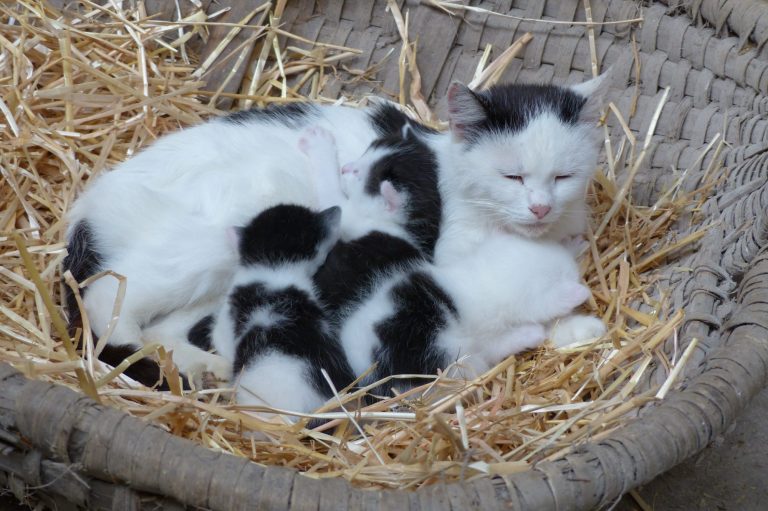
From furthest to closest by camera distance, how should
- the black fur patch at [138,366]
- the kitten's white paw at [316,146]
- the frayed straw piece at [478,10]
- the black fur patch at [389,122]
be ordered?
the frayed straw piece at [478,10]
the black fur patch at [389,122]
the kitten's white paw at [316,146]
the black fur patch at [138,366]

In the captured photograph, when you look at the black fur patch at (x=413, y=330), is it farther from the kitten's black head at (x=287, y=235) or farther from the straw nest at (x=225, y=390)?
the kitten's black head at (x=287, y=235)

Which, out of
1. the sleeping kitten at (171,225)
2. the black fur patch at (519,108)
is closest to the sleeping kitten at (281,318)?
the sleeping kitten at (171,225)

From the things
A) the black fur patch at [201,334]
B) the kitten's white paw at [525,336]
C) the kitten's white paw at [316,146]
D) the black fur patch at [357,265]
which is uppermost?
the kitten's white paw at [316,146]

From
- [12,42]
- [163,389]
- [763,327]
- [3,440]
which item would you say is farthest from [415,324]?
[12,42]

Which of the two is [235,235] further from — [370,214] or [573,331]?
[573,331]

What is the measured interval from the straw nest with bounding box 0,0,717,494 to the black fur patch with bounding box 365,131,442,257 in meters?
0.49

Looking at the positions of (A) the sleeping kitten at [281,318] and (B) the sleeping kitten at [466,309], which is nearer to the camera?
(A) the sleeping kitten at [281,318]

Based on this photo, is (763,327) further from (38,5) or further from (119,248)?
(38,5)

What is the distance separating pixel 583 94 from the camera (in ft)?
7.96

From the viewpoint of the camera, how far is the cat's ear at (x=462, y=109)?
232 centimetres

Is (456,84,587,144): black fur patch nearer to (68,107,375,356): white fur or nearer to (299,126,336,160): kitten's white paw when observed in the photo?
(299,126,336,160): kitten's white paw

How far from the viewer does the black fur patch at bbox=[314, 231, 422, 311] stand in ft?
7.41

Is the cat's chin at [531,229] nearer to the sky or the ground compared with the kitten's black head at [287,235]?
nearer to the sky

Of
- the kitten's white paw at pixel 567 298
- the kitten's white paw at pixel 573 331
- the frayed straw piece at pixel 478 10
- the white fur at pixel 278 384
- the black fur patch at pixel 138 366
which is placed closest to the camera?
the white fur at pixel 278 384
